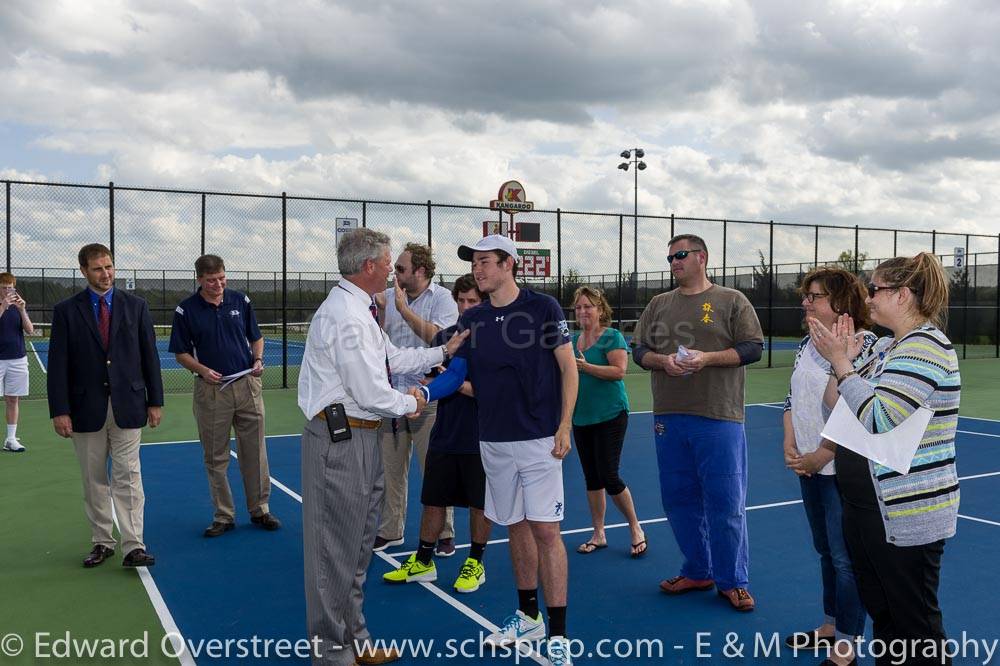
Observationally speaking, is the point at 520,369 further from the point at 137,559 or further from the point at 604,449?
the point at 137,559

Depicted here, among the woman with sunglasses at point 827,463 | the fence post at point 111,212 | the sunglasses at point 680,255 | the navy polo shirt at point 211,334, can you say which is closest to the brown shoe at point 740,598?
the woman with sunglasses at point 827,463

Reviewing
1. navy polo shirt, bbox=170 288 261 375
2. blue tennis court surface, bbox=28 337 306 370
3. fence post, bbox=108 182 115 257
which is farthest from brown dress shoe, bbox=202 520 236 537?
blue tennis court surface, bbox=28 337 306 370

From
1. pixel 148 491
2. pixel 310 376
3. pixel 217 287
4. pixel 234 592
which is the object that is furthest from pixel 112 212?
pixel 310 376

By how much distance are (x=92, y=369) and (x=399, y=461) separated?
6.90ft

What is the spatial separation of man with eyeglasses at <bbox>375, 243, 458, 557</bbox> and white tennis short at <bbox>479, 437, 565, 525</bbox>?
142cm

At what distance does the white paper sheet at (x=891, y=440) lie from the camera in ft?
8.72

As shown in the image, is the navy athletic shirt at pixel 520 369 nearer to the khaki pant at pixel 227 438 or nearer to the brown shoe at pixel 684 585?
the brown shoe at pixel 684 585

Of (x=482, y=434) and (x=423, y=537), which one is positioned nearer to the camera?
(x=482, y=434)

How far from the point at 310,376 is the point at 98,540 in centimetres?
265

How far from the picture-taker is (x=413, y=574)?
4812 millimetres

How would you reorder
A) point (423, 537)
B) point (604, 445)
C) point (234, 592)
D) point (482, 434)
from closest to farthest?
point (482, 434) < point (234, 592) < point (423, 537) < point (604, 445)

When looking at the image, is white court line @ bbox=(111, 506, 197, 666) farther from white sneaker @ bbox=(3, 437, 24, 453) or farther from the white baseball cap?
white sneaker @ bbox=(3, 437, 24, 453)

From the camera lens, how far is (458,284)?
5.16m

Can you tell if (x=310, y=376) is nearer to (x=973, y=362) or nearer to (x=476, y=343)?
(x=476, y=343)
